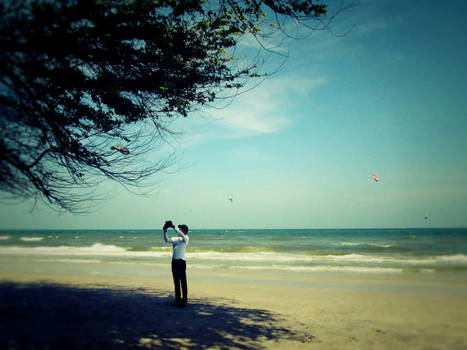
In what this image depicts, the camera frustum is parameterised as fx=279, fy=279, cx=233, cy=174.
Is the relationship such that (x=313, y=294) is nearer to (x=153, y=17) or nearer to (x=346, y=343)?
(x=346, y=343)

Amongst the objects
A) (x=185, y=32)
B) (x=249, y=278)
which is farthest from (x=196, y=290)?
(x=185, y=32)

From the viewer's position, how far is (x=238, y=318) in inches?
234

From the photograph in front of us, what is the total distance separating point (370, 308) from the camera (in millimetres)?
7465

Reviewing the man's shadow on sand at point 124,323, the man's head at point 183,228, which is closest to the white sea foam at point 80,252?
the man's shadow on sand at point 124,323

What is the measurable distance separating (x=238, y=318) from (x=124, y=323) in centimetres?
230

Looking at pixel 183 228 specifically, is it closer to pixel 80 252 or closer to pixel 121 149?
pixel 121 149

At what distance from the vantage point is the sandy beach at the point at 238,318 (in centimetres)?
432

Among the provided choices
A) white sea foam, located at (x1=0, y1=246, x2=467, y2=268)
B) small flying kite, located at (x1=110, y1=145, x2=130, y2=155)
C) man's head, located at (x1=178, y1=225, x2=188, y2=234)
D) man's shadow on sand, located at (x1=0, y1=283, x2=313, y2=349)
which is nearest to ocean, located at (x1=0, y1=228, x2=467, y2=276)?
white sea foam, located at (x1=0, y1=246, x2=467, y2=268)

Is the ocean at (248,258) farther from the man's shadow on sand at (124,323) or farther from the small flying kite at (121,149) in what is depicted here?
the small flying kite at (121,149)

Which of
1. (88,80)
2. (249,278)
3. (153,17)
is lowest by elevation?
(249,278)

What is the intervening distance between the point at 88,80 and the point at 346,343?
19.9 feet

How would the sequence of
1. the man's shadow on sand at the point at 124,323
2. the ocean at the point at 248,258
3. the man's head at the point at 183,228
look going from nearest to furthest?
1. the man's shadow on sand at the point at 124,323
2. the man's head at the point at 183,228
3. the ocean at the point at 248,258

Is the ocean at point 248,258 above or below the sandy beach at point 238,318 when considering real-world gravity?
below

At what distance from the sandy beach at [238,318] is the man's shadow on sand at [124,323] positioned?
0.05 feet
